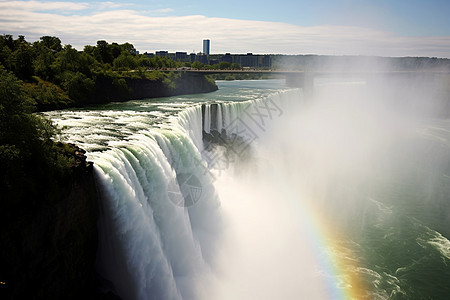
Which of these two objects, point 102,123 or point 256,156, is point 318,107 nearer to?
point 256,156

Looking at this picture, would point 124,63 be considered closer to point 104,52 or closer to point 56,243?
point 104,52

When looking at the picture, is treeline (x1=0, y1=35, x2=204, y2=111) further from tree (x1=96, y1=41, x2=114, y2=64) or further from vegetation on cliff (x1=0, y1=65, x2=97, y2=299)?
vegetation on cliff (x1=0, y1=65, x2=97, y2=299)

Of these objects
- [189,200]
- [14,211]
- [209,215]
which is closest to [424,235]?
[209,215]

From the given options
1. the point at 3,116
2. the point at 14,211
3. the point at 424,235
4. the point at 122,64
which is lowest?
the point at 424,235

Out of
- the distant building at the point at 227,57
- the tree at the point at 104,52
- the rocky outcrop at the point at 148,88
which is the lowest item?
the rocky outcrop at the point at 148,88

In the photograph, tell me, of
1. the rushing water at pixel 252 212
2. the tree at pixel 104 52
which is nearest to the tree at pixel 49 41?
the tree at pixel 104 52

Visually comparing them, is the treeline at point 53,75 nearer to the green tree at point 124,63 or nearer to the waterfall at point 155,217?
the green tree at point 124,63
